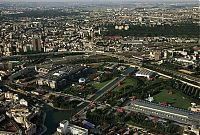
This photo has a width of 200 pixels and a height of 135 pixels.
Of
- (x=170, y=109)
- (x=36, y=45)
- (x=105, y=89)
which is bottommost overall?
(x=105, y=89)

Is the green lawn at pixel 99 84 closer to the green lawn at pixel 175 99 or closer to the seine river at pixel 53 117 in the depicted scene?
the green lawn at pixel 175 99

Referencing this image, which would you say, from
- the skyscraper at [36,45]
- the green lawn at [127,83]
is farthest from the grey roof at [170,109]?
the skyscraper at [36,45]

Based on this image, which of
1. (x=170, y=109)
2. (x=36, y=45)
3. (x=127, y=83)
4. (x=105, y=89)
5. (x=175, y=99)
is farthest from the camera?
(x=36, y=45)

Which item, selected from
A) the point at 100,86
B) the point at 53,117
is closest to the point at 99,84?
the point at 100,86

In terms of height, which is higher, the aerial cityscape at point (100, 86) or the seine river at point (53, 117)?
the aerial cityscape at point (100, 86)

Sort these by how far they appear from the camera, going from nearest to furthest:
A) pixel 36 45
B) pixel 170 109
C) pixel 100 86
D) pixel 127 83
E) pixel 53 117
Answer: pixel 170 109
pixel 53 117
pixel 100 86
pixel 127 83
pixel 36 45

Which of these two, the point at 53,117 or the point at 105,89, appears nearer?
the point at 53,117

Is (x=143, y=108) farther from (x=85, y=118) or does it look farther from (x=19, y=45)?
(x=19, y=45)

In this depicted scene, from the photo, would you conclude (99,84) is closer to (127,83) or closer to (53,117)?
(127,83)

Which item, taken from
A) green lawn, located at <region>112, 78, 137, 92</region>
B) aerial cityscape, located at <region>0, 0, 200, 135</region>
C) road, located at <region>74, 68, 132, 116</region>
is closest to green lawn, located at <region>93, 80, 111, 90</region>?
aerial cityscape, located at <region>0, 0, 200, 135</region>
